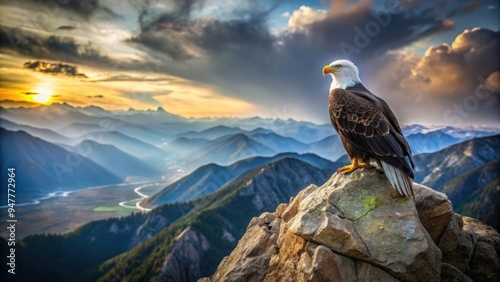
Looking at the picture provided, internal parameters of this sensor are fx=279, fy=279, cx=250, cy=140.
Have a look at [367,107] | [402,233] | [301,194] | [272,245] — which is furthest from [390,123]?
[272,245]

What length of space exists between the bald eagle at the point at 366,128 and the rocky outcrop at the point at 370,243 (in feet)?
3.47

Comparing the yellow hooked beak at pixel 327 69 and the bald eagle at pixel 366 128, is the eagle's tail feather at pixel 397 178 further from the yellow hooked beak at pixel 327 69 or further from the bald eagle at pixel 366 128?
the yellow hooked beak at pixel 327 69

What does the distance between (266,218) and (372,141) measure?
10.7m

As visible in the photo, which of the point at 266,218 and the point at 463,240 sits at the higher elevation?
the point at 266,218

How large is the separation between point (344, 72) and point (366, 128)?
3632mm

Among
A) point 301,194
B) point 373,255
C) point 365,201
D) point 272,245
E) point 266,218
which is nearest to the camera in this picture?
point 373,255

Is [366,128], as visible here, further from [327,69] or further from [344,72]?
[327,69]

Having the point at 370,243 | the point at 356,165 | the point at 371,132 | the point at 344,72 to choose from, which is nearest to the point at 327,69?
the point at 344,72

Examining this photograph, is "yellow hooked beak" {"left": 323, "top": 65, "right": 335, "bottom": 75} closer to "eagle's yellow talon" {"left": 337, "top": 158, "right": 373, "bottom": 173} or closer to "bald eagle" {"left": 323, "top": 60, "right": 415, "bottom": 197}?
"bald eagle" {"left": 323, "top": 60, "right": 415, "bottom": 197}

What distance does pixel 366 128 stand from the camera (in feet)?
40.8

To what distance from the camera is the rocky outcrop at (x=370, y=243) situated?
11352mm

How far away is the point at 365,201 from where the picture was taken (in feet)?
41.5

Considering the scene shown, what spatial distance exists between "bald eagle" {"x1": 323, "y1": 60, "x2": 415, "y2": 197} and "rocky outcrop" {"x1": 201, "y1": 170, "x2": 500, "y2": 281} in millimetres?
1057

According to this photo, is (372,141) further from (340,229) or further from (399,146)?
(340,229)
